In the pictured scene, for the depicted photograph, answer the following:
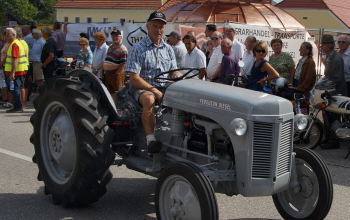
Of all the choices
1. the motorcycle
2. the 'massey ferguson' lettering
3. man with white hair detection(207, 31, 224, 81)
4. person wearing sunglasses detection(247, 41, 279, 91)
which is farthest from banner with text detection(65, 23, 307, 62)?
the 'massey ferguson' lettering

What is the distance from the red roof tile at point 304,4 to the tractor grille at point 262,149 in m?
55.1

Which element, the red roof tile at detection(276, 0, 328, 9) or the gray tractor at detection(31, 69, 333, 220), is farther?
the red roof tile at detection(276, 0, 328, 9)

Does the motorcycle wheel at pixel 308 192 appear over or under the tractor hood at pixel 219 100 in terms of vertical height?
under

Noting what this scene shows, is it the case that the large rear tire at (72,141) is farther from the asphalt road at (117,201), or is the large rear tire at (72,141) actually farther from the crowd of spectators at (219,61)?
the crowd of spectators at (219,61)

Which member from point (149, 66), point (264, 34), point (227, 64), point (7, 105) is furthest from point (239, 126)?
point (264, 34)

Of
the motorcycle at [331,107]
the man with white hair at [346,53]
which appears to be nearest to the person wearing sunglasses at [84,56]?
the motorcycle at [331,107]

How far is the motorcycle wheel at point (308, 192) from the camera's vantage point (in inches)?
188

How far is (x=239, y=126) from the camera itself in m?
4.26

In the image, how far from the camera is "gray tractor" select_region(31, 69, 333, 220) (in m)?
4.35

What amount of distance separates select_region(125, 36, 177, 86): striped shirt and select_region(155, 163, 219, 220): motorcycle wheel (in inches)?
52.0

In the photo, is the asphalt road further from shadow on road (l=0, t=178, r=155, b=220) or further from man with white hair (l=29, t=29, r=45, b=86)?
man with white hair (l=29, t=29, r=45, b=86)

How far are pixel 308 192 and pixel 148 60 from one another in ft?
6.45

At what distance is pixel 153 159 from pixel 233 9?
16056 millimetres

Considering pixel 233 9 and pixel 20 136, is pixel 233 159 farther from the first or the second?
pixel 233 9
